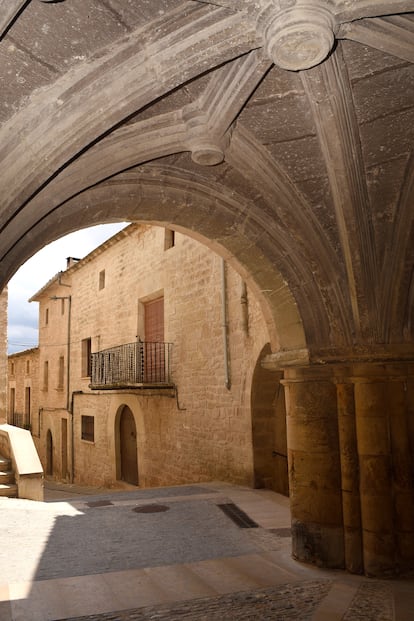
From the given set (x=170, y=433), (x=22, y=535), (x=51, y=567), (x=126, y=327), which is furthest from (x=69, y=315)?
(x=51, y=567)

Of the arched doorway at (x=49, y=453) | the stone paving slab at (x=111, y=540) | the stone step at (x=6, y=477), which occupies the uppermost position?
the stone step at (x=6, y=477)

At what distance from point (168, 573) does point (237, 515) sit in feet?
7.53

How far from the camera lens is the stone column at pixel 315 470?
4242 millimetres

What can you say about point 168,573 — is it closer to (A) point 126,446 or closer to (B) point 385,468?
(B) point 385,468

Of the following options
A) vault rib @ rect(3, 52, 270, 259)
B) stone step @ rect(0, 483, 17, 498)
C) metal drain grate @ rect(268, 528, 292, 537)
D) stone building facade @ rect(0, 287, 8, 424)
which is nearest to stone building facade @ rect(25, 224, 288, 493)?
stone building facade @ rect(0, 287, 8, 424)

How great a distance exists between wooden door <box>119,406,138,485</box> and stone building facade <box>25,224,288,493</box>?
3 centimetres

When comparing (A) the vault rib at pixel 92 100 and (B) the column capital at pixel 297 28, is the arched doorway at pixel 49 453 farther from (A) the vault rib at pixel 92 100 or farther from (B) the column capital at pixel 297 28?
(B) the column capital at pixel 297 28

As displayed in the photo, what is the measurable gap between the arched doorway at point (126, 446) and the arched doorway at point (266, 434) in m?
5.13

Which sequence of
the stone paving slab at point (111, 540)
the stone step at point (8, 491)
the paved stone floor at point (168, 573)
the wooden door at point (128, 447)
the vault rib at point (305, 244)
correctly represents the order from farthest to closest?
the wooden door at point (128, 447), the stone step at point (8, 491), the stone paving slab at point (111, 540), the vault rib at point (305, 244), the paved stone floor at point (168, 573)

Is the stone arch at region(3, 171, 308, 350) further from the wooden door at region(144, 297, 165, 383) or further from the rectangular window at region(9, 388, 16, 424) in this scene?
the rectangular window at region(9, 388, 16, 424)

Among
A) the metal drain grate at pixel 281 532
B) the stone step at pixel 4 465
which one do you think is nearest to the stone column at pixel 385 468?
the metal drain grate at pixel 281 532

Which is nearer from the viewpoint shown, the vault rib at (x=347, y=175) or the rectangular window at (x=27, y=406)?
the vault rib at (x=347, y=175)

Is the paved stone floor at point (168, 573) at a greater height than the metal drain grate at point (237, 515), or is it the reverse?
the paved stone floor at point (168, 573)

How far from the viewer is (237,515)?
20.7ft
